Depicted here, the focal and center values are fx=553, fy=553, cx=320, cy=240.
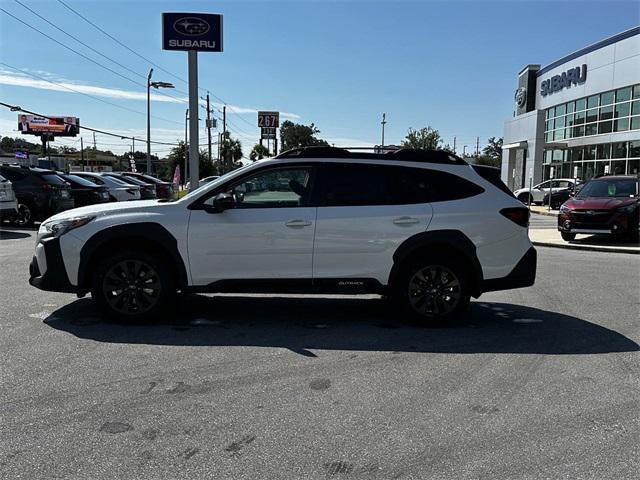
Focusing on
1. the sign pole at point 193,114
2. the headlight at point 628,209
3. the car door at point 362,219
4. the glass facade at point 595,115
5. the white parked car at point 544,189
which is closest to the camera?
the car door at point 362,219

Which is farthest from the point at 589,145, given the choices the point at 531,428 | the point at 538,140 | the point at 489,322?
the point at 531,428

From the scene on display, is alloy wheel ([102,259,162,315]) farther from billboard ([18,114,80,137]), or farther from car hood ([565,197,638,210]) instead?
billboard ([18,114,80,137])

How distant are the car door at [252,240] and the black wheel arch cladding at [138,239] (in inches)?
5.9

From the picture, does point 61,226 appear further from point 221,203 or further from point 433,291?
point 433,291

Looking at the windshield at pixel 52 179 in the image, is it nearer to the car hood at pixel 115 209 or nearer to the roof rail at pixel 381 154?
the car hood at pixel 115 209

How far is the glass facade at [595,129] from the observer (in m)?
30.8

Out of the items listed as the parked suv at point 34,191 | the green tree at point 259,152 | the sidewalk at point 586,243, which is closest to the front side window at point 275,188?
the sidewalk at point 586,243

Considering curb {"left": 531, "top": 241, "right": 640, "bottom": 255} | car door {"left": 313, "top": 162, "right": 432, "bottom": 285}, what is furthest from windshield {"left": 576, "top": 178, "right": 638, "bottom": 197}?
car door {"left": 313, "top": 162, "right": 432, "bottom": 285}

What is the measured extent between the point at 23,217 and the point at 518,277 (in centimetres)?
1424

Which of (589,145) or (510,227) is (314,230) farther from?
(589,145)

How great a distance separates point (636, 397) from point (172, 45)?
14.6m

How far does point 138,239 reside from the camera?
584 centimetres

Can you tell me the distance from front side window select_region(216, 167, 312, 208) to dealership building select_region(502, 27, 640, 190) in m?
25.4

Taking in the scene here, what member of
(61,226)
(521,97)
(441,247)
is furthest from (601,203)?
(521,97)
